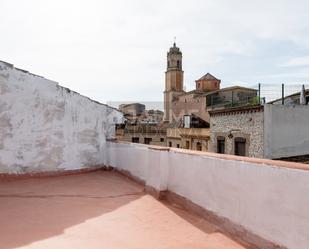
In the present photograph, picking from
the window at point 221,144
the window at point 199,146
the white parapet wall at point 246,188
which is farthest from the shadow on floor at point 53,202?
the window at point 199,146

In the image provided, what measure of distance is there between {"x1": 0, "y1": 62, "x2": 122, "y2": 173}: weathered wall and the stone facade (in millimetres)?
8700

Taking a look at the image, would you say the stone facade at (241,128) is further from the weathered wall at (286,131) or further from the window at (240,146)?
the weathered wall at (286,131)

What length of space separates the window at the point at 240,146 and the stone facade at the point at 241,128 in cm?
17

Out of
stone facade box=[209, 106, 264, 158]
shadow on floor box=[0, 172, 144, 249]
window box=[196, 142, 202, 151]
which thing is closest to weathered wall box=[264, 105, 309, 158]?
stone facade box=[209, 106, 264, 158]

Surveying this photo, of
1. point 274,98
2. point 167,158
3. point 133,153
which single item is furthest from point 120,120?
point 274,98

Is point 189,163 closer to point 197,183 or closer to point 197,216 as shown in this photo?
point 197,183

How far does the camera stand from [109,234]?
3.81 m

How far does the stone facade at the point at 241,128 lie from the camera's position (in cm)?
1522

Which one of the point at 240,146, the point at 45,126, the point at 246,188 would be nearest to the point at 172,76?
the point at 240,146

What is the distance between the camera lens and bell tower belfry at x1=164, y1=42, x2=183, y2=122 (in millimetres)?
49069

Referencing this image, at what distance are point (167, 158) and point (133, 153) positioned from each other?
2036mm

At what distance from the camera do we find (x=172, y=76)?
5016 centimetres

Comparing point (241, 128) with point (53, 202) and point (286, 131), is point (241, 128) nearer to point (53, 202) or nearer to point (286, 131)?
point (286, 131)

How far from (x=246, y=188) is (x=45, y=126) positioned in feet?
19.0
